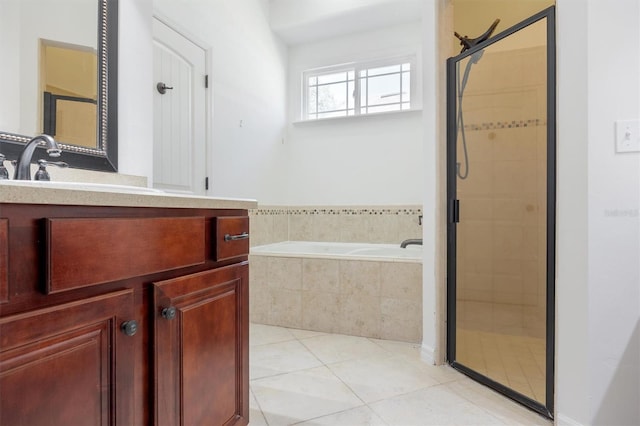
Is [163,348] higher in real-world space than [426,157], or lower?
lower

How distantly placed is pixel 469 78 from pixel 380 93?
5.49ft

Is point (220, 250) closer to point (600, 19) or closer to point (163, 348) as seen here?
point (163, 348)

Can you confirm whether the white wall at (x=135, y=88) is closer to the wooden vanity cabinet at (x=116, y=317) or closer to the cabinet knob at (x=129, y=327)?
the wooden vanity cabinet at (x=116, y=317)

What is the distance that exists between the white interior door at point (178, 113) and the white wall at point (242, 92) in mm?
93

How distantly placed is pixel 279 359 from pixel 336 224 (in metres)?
1.70

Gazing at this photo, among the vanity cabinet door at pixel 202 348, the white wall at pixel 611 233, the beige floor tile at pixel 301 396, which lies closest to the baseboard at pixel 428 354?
the beige floor tile at pixel 301 396

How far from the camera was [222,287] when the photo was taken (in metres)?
1.06

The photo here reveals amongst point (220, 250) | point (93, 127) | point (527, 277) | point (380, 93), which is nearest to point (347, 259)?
point (527, 277)

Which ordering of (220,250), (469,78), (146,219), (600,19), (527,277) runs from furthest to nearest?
(527,277)
(469,78)
(600,19)
(220,250)
(146,219)

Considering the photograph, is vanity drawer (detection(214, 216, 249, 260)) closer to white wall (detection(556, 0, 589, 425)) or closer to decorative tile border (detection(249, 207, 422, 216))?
white wall (detection(556, 0, 589, 425))

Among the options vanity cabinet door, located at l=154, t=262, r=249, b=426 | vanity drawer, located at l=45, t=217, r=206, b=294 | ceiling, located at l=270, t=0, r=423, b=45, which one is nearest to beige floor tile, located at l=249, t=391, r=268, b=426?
vanity cabinet door, located at l=154, t=262, r=249, b=426

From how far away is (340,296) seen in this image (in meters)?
2.45

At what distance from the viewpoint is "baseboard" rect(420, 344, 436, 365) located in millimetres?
1923

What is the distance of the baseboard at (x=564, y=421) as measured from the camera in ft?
4.16
